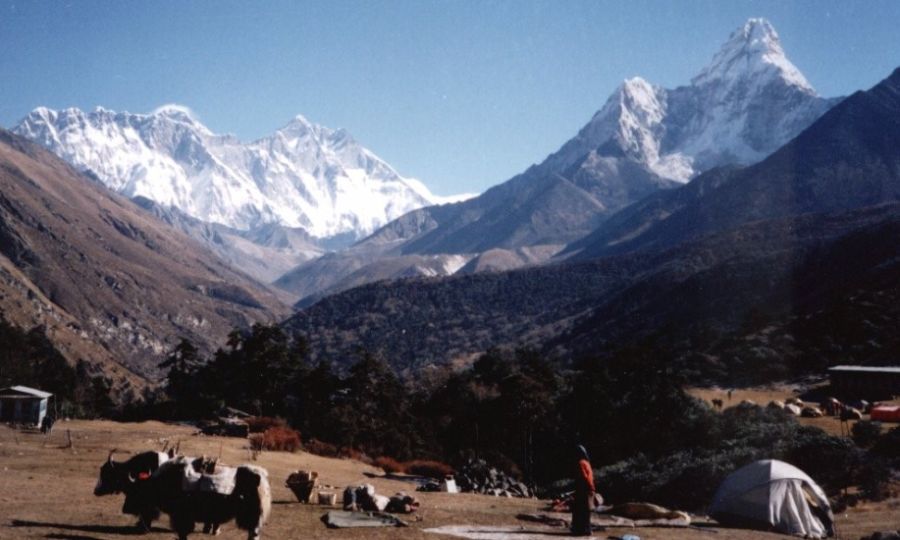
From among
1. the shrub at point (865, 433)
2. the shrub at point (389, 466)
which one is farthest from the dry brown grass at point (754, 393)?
the shrub at point (389, 466)

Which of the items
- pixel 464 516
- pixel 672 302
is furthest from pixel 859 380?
pixel 672 302

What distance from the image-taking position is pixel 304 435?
57750mm

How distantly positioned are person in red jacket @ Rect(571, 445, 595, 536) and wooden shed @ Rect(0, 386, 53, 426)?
186 feet

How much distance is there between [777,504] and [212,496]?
62.4 feet

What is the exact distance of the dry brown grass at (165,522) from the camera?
56.5 feet

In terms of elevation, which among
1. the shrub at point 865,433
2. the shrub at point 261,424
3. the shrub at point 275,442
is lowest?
the shrub at point 275,442

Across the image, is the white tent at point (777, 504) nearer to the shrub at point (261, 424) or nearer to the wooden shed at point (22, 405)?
the shrub at point (261, 424)

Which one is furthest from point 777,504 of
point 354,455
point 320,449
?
point 354,455

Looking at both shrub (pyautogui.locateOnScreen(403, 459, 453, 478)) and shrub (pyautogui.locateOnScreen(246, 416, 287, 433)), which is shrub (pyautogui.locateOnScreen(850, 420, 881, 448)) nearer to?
shrub (pyautogui.locateOnScreen(403, 459, 453, 478))

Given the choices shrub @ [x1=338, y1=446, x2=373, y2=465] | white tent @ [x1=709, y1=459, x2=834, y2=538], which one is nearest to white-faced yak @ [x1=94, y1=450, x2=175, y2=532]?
white tent @ [x1=709, y1=459, x2=834, y2=538]

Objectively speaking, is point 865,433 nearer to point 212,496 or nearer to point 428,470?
point 428,470

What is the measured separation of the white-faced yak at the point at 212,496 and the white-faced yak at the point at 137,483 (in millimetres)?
341

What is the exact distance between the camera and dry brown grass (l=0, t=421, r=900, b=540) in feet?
56.5

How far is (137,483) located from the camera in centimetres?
1703
